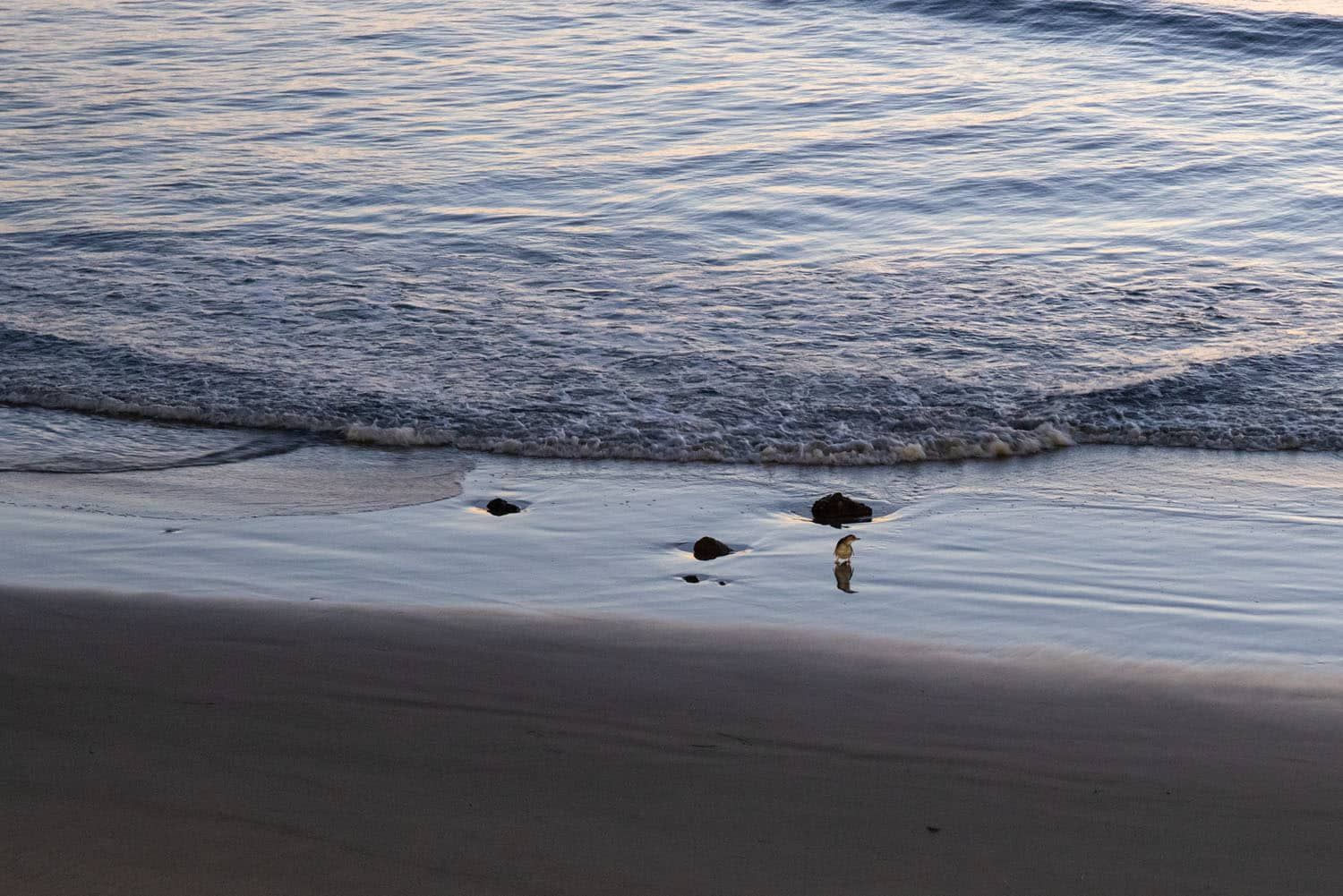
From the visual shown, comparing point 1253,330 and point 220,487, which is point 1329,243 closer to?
point 1253,330

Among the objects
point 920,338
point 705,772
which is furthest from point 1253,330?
point 705,772

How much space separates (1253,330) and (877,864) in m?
5.23

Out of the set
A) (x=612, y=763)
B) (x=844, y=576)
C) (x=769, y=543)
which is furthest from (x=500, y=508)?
(x=612, y=763)

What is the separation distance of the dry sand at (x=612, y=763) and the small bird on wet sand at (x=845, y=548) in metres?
0.66

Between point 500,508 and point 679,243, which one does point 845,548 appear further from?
point 679,243

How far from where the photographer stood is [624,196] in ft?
33.9

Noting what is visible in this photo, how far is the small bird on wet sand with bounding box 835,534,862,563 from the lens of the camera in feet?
14.5

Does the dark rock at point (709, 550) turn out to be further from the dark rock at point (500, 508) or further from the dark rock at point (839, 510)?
the dark rock at point (500, 508)

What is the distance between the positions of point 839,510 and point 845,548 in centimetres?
37

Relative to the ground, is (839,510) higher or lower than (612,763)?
lower

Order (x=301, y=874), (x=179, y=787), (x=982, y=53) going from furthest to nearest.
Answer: (x=982, y=53)
(x=179, y=787)
(x=301, y=874)

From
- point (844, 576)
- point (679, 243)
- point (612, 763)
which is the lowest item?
point (679, 243)

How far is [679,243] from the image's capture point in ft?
29.8

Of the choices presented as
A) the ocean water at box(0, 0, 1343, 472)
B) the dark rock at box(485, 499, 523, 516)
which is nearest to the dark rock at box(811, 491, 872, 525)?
the ocean water at box(0, 0, 1343, 472)
